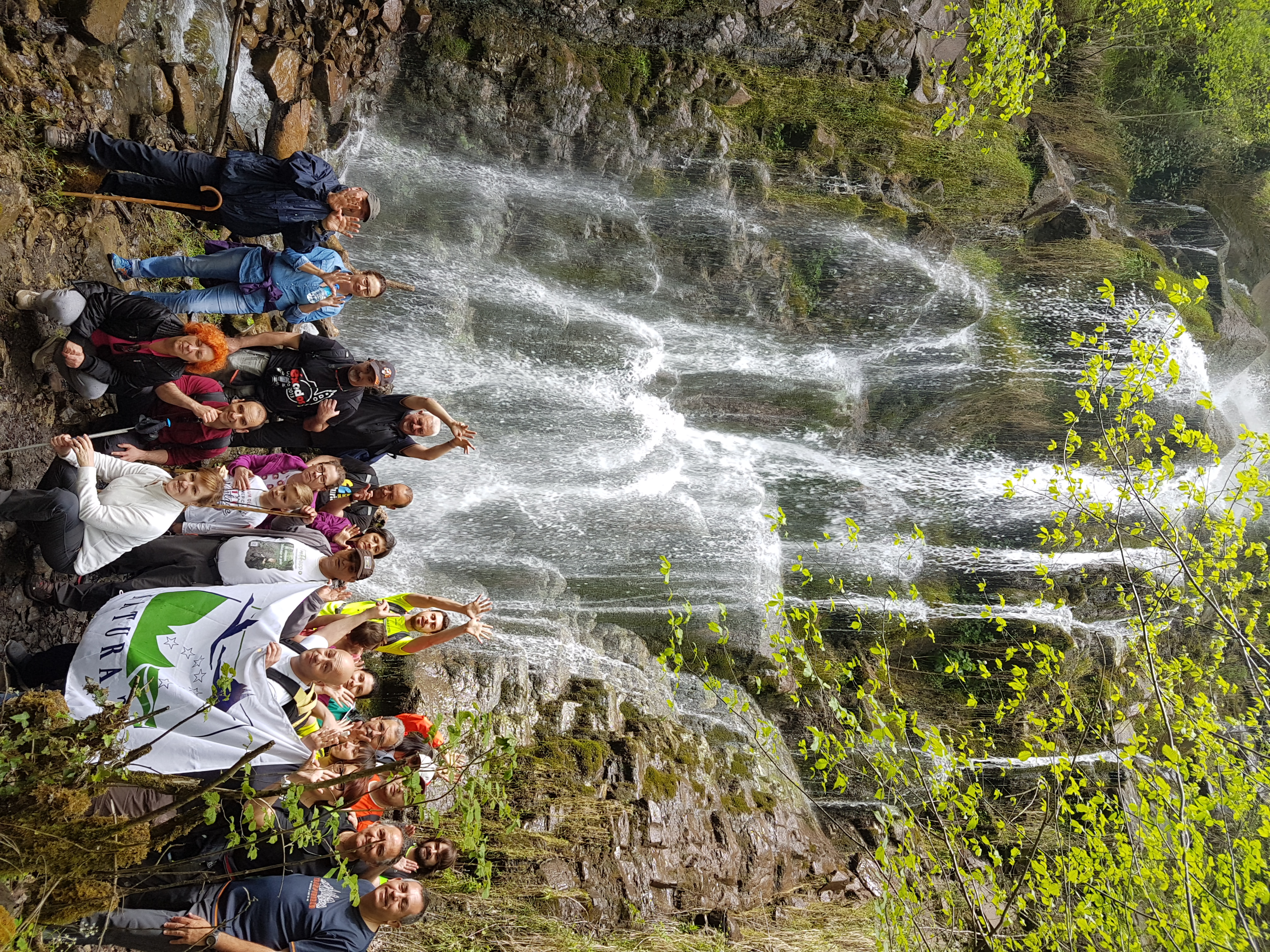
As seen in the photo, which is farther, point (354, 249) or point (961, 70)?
point (961, 70)

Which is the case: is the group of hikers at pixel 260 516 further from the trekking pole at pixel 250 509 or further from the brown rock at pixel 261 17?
the brown rock at pixel 261 17

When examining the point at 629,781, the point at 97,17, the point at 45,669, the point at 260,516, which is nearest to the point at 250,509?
the point at 260,516

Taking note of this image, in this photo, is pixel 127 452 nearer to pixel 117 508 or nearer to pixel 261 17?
pixel 117 508

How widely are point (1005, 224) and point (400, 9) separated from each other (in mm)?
7777

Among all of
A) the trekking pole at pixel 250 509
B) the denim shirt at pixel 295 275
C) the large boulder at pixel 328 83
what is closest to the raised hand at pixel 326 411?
the trekking pole at pixel 250 509

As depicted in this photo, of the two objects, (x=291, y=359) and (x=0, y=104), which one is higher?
(x=0, y=104)

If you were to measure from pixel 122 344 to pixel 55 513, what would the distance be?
1327 mm

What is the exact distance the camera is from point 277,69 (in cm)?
769

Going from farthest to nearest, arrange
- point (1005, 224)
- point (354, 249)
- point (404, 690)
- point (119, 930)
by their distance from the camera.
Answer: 1. point (1005, 224)
2. point (354, 249)
3. point (404, 690)
4. point (119, 930)

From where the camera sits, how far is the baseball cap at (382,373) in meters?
5.79

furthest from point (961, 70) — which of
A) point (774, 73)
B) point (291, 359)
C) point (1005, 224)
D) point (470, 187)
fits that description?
point (291, 359)

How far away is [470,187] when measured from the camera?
8.94 m

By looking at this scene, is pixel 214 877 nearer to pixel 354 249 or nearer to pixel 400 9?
pixel 354 249

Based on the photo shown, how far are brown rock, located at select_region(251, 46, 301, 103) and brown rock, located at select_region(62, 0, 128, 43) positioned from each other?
1.29m
